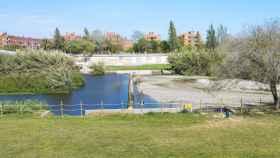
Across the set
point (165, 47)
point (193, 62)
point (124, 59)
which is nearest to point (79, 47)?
point (124, 59)

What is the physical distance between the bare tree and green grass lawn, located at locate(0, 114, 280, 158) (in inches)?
134

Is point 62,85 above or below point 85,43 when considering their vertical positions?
below

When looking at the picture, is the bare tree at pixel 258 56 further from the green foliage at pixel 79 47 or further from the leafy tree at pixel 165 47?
the leafy tree at pixel 165 47

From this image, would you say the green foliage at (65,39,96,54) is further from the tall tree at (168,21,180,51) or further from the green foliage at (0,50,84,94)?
the green foliage at (0,50,84,94)

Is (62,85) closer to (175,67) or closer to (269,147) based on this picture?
(175,67)

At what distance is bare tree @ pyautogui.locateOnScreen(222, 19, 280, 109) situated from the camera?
21.6 m

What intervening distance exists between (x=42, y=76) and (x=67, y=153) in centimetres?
4648

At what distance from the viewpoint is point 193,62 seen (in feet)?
252

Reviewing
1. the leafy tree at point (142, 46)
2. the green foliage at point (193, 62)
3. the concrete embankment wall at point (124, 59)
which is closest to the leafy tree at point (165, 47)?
the leafy tree at point (142, 46)

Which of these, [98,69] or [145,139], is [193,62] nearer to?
[98,69]

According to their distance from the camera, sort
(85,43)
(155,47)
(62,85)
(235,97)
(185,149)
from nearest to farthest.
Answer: (185,149) → (235,97) → (62,85) → (85,43) → (155,47)

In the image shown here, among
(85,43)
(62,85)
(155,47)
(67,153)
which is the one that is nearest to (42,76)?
(62,85)

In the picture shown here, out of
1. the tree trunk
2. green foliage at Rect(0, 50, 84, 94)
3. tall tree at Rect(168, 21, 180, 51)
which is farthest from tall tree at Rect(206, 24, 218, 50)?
the tree trunk

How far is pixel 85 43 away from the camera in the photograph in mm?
137500
